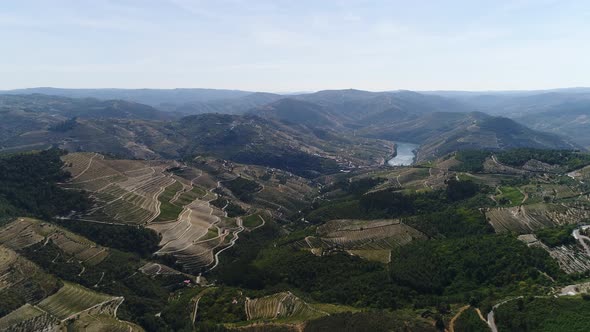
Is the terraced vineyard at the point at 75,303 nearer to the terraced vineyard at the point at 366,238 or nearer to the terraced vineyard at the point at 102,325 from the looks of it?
the terraced vineyard at the point at 102,325

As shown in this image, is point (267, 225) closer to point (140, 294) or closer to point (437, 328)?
point (140, 294)

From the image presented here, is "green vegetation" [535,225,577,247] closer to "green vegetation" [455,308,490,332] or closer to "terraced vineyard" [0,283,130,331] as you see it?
"green vegetation" [455,308,490,332]

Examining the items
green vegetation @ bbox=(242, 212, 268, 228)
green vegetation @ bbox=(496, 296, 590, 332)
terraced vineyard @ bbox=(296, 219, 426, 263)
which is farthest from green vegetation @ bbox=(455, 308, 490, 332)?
green vegetation @ bbox=(242, 212, 268, 228)

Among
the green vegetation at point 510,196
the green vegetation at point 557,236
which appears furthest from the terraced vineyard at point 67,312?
the green vegetation at point 510,196

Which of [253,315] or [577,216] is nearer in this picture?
[253,315]

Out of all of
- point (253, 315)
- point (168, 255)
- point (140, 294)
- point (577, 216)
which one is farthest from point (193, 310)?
point (577, 216)

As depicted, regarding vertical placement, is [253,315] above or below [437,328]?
below

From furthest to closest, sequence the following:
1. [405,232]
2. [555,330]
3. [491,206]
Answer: [491,206]
[405,232]
[555,330]
